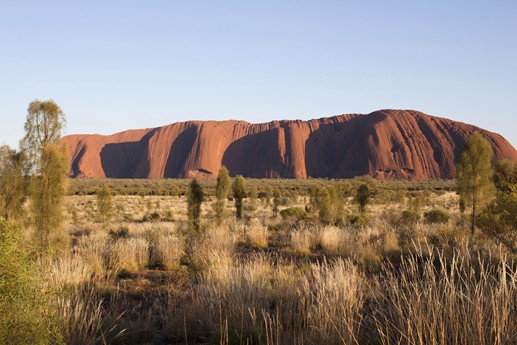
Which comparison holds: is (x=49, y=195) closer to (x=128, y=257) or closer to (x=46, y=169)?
(x=46, y=169)

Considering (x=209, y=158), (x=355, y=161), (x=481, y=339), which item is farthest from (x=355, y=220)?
(x=209, y=158)

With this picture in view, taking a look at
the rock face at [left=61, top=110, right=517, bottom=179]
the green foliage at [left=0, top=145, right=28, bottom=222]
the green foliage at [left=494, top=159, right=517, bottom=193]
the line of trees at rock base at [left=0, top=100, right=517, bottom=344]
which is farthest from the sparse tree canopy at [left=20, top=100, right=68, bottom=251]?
the rock face at [left=61, top=110, right=517, bottom=179]

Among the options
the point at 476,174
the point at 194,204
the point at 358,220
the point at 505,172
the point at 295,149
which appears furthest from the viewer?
the point at 295,149

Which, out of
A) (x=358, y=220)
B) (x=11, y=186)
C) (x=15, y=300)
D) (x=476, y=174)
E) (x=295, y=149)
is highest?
(x=295, y=149)

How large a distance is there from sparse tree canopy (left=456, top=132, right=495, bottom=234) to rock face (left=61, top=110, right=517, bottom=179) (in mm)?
89825

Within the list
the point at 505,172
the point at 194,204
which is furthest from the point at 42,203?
the point at 505,172

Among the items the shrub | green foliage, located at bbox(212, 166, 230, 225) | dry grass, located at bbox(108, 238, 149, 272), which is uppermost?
green foliage, located at bbox(212, 166, 230, 225)

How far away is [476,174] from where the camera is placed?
12.3m

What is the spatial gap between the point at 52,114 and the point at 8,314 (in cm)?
762

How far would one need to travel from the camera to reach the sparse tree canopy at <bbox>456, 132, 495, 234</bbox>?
1229cm

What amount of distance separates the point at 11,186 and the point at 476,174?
42.5 feet

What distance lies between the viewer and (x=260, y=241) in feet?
42.1

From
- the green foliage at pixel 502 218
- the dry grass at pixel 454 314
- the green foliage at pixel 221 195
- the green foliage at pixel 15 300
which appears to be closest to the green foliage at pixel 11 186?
the green foliage at pixel 221 195

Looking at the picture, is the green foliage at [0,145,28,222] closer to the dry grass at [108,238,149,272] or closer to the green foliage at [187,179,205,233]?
the dry grass at [108,238,149,272]
